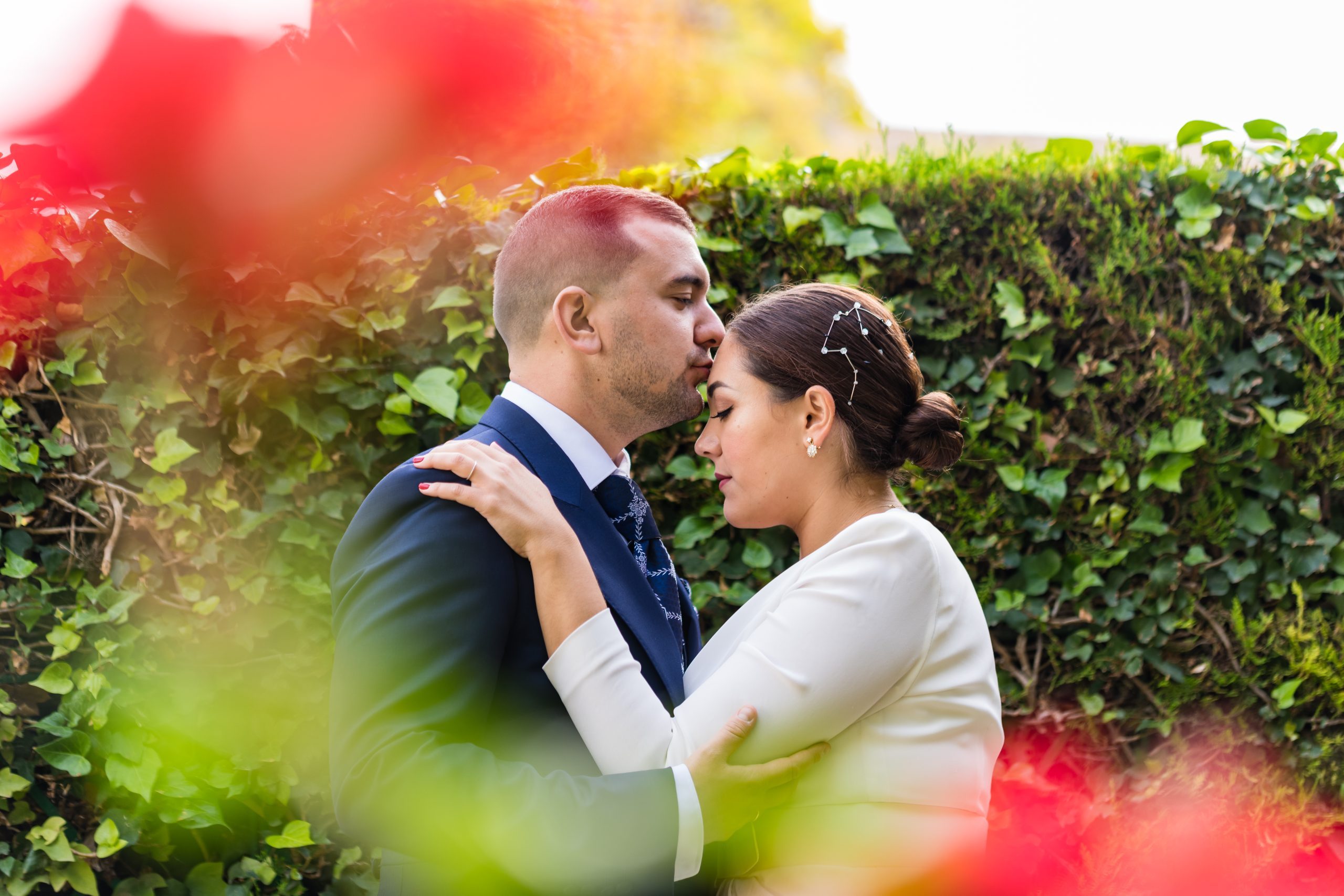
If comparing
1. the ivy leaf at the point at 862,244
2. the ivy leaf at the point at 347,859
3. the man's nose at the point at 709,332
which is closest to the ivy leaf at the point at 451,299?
the man's nose at the point at 709,332

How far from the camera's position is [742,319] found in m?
2.54

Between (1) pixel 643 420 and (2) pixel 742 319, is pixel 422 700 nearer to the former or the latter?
(1) pixel 643 420

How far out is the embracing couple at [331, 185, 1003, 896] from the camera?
5.92ft

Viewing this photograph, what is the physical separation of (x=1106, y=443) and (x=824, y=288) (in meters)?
1.98

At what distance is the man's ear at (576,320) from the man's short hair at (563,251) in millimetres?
36

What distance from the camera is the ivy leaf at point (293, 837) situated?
11.3 ft

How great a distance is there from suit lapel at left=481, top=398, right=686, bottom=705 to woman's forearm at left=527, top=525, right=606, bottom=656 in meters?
0.15

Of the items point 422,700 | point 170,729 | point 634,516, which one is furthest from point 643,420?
point 170,729

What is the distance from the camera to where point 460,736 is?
1.83 m

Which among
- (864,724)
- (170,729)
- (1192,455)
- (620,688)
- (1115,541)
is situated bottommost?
(170,729)

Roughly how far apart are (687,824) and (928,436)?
44.9 inches

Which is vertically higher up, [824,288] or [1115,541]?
[824,288]

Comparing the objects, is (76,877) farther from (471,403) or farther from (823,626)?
(823,626)

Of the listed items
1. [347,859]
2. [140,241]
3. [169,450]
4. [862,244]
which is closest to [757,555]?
[862,244]
